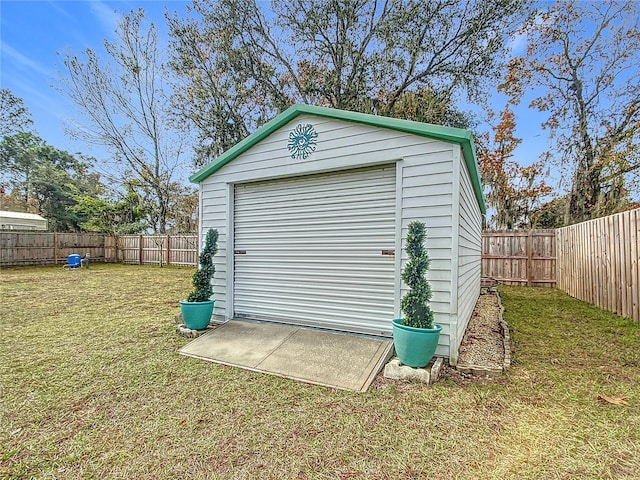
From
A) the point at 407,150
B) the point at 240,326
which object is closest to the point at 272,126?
the point at 407,150

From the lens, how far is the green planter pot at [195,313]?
14.1 ft

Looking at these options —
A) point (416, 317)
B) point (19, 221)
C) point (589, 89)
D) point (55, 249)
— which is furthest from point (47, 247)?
point (589, 89)

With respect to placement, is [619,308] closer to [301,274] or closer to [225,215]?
[301,274]

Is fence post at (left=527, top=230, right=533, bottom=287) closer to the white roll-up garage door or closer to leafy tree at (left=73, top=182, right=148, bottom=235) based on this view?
the white roll-up garage door

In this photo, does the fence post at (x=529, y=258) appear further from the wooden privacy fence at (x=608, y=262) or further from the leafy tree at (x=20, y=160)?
the leafy tree at (x=20, y=160)

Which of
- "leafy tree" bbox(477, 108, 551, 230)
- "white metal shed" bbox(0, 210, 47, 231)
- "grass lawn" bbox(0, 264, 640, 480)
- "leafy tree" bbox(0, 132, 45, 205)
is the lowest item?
"grass lawn" bbox(0, 264, 640, 480)

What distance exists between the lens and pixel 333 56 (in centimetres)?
1120

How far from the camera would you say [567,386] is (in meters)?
2.84

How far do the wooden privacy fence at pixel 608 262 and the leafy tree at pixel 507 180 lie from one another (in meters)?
6.04

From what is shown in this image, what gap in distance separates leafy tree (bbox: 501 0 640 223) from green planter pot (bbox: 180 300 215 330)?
A: 1349cm

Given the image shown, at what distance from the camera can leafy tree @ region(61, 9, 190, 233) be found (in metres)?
14.5

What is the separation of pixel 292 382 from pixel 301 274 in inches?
65.3

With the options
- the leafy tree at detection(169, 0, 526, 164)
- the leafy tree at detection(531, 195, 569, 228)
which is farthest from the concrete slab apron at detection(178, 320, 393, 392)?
the leafy tree at detection(531, 195, 569, 228)

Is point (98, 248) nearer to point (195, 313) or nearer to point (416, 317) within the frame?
point (195, 313)
